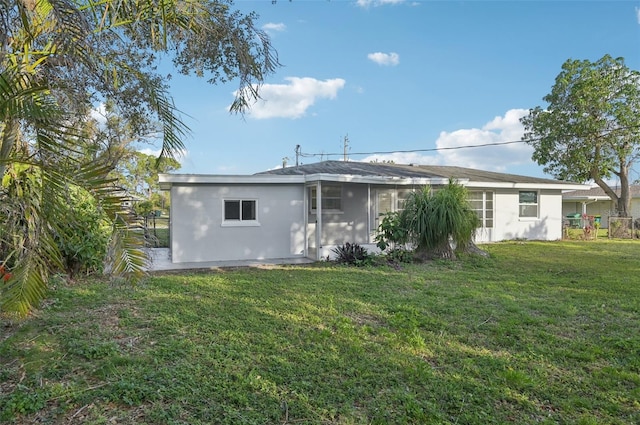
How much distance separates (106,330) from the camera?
4633 mm

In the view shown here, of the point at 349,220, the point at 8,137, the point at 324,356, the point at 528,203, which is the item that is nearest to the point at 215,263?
the point at 349,220

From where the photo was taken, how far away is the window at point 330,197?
1312cm

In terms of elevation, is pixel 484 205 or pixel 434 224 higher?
pixel 484 205

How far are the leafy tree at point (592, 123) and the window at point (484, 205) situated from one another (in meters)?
7.83

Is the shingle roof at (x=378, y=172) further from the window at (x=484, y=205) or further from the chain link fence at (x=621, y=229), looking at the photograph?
the chain link fence at (x=621, y=229)

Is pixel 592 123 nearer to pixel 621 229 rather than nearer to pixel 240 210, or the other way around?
pixel 621 229

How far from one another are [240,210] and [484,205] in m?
10.3

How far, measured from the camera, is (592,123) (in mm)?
19516

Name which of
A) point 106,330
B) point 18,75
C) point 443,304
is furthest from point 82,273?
point 443,304

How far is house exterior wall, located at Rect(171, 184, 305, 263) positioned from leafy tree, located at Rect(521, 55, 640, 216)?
16495 millimetres

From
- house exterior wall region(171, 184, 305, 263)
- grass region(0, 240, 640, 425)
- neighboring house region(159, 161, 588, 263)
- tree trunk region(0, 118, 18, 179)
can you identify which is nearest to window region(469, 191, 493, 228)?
neighboring house region(159, 161, 588, 263)

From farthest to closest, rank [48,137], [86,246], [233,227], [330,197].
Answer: [330,197] < [233,227] < [86,246] < [48,137]

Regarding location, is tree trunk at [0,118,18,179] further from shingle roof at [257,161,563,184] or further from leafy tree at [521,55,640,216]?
leafy tree at [521,55,640,216]

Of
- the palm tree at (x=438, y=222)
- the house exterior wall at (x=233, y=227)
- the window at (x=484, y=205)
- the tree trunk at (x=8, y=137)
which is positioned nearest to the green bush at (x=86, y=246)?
the house exterior wall at (x=233, y=227)
